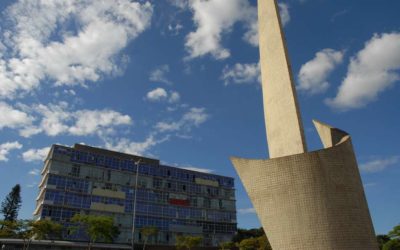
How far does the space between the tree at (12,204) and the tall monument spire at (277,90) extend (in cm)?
6750

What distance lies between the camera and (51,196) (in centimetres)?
5847

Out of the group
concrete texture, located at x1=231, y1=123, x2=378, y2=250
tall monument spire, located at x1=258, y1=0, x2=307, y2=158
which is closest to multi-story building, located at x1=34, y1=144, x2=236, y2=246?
tall monument spire, located at x1=258, y1=0, x2=307, y2=158

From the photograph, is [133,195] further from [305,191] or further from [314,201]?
[314,201]

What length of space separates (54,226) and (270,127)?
3689cm

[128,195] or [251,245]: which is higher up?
[128,195]

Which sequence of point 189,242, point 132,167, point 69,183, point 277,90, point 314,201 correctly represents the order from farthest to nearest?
point 132,167 < point 69,183 < point 189,242 < point 277,90 < point 314,201

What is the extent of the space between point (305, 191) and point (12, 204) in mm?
72635

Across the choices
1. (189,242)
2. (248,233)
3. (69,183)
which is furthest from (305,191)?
(248,233)

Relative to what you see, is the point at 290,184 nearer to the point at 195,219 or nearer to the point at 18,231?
the point at 18,231

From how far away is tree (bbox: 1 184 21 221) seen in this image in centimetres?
7312

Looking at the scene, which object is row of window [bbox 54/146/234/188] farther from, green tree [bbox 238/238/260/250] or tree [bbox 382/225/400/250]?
tree [bbox 382/225/400/250]

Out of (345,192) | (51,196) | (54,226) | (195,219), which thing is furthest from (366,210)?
(195,219)

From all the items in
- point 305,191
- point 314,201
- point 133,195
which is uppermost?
point 133,195

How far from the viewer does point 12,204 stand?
245ft
